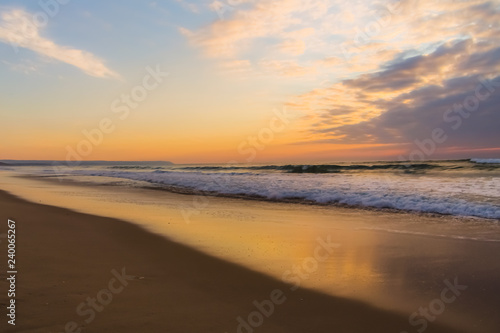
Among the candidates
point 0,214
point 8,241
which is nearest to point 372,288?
point 8,241

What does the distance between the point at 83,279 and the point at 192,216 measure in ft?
20.9

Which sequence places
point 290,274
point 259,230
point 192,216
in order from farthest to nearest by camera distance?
point 192,216 < point 259,230 < point 290,274

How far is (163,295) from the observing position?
4453mm

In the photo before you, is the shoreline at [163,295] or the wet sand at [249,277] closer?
the shoreline at [163,295]

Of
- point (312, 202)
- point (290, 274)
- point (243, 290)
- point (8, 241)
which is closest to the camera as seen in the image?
point (243, 290)

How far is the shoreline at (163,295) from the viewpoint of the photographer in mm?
3688

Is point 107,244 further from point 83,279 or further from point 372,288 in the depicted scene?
point 372,288

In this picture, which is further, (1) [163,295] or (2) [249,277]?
(2) [249,277]

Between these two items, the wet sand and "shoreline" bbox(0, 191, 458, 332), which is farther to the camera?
the wet sand

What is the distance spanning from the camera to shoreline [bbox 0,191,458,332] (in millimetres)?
3688

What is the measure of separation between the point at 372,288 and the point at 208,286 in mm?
2305

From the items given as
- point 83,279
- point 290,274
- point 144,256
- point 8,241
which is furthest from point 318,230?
point 8,241

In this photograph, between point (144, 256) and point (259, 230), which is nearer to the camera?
point (144, 256)

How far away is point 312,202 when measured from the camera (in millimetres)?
15883
